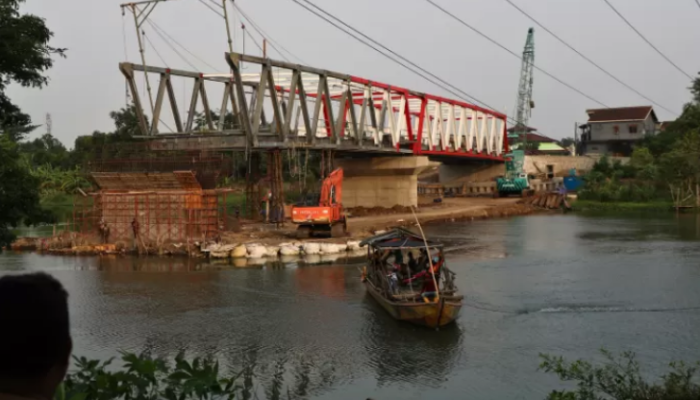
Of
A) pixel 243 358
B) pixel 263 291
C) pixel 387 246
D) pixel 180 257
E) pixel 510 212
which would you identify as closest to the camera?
pixel 243 358

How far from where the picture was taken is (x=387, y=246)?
1897 cm

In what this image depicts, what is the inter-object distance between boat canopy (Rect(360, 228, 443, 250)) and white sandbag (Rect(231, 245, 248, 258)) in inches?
453

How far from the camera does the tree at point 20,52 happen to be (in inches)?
358

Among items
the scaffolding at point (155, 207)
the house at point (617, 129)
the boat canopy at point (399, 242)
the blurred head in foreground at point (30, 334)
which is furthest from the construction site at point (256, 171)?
the house at point (617, 129)

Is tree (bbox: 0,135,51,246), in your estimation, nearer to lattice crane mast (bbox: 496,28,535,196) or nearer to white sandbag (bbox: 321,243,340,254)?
white sandbag (bbox: 321,243,340,254)

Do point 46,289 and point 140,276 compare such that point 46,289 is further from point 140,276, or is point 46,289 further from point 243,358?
point 140,276

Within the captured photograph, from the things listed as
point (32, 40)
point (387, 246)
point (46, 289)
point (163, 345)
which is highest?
point (32, 40)

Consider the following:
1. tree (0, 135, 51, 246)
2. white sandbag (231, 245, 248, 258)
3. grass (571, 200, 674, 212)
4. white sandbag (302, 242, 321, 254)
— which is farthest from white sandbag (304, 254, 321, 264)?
grass (571, 200, 674, 212)

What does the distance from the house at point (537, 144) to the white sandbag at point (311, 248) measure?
222 ft

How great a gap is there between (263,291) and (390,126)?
91.4 ft

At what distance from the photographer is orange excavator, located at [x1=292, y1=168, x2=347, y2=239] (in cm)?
3316

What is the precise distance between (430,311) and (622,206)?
4661cm

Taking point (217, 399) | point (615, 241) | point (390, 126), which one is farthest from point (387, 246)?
point (390, 126)

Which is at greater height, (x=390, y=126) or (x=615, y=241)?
(x=390, y=126)
